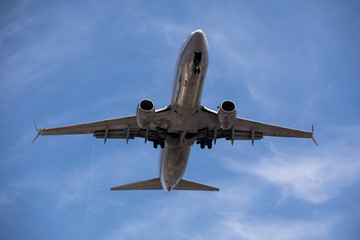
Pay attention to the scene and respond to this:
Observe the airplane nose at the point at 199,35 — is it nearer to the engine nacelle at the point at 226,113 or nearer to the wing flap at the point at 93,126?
the engine nacelle at the point at 226,113

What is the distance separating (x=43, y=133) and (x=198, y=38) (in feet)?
42.3

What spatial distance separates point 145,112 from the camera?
84.0ft

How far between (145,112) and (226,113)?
5.21 metres

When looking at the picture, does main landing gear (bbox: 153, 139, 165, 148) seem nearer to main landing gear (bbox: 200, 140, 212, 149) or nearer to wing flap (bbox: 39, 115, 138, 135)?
wing flap (bbox: 39, 115, 138, 135)

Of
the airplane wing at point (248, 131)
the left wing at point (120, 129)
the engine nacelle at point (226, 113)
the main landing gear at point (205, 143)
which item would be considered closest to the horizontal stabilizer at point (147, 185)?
the left wing at point (120, 129)

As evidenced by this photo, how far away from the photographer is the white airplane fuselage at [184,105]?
81.3 feet

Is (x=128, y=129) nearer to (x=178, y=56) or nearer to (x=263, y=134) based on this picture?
(x=178, y=56)

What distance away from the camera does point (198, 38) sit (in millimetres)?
24469

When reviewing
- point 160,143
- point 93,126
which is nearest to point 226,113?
point 160,143

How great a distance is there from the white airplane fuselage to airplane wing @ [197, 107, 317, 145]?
1421mm

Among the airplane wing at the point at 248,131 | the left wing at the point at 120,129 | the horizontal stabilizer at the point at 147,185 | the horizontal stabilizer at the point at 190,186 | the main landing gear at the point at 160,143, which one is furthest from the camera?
the horizontal stabilizer at the point at 190,186

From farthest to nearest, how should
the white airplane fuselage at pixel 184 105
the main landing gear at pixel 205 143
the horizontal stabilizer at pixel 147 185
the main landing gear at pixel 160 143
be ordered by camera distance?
the horizontal stabilizer at pixel 147 185 → the main landing gear at pixel 205 143 → the main landing gear at pixel 160 143 → the white airplane fuselage at pixel 184 105

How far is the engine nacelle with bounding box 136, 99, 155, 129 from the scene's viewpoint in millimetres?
25656

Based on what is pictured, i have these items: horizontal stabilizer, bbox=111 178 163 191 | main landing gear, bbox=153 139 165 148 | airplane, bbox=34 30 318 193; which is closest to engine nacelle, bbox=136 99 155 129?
airplane, bbox=34 30 318 193
